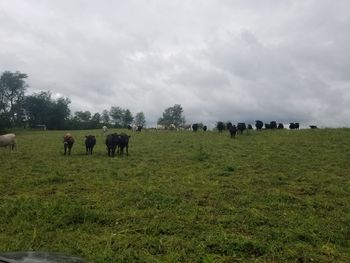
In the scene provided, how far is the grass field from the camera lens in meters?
9.37

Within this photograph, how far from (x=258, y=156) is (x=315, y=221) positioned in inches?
531

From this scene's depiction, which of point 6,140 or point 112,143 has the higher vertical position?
point 112,143

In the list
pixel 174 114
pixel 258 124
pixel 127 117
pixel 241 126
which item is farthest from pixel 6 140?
pixel 174 114

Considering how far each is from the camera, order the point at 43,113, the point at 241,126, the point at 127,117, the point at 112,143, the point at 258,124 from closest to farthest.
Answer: the point at 112,143 < the point at 241,126 < the point at 258,124 < the point at 43,113 < the point at 127,117

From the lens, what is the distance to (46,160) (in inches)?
923

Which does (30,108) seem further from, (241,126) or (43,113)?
(241,126)

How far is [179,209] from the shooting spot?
12.3 meters

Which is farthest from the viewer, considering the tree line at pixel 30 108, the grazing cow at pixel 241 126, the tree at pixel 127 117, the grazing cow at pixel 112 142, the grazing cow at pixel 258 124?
the tree at pixel 127 117

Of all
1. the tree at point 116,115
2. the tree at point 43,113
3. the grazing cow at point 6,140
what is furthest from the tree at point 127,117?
the grazing cow at point 6,140

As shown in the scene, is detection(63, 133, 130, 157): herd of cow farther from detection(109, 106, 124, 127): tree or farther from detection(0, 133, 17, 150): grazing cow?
detection(109, 106, 124, 127): tree

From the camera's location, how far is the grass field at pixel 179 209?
9367mm

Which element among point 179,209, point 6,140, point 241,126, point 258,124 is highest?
point 258,124

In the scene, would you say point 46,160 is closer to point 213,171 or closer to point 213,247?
point 213,171

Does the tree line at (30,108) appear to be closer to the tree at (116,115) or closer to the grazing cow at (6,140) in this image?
the tree at (116,115)
